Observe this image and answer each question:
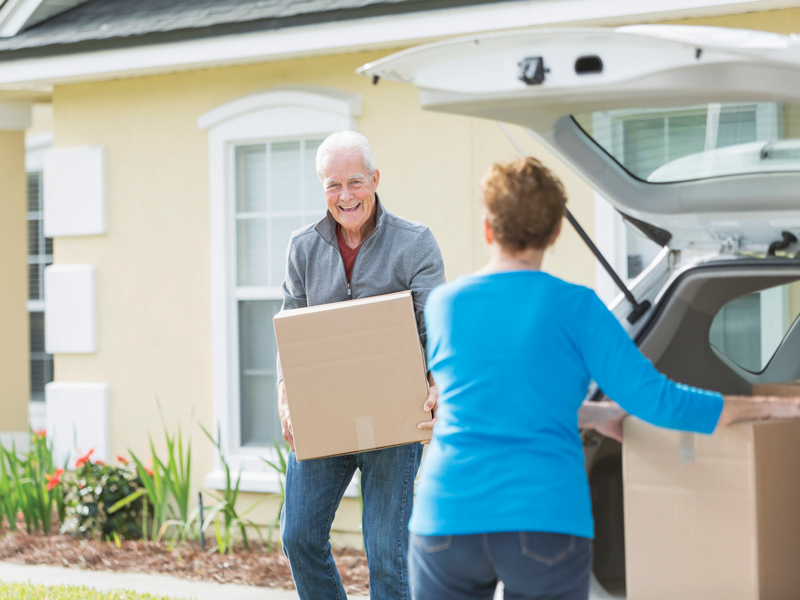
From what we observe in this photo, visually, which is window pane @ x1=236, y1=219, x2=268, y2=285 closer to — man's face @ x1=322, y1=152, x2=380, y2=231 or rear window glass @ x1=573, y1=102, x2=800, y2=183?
man's face @ x1=322, y1=152, x2=380, y2=231

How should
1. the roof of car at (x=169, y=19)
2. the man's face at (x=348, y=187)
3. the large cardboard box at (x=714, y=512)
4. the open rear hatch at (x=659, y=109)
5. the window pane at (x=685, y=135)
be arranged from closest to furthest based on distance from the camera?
the open rear hatch at (x=659, y=109)
the large cardboard box at (x=714, y=512)
the window pane at (x=685, y=135)
the man's face at (x=348, y=187)
the roof of car at (x=169, y=19)

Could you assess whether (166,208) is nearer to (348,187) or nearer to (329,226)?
(329,226)

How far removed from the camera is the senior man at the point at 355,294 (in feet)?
9.27

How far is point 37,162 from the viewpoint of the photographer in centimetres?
910

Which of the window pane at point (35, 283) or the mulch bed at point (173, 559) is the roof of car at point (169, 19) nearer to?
the mulch bed at point (173, 559)

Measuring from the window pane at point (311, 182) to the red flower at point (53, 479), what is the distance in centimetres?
208

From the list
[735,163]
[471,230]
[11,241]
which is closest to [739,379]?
[735,163]

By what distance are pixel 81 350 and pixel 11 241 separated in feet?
6.55

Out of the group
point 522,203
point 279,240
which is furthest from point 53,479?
point 522,203

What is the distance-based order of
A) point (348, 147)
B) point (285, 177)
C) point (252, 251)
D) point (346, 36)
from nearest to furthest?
1. point (348, 147)
2. point (346, 36)
3. point (285, 177)
4. point (252, 251)

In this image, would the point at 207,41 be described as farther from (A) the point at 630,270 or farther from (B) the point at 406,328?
(B) the point at 406,328

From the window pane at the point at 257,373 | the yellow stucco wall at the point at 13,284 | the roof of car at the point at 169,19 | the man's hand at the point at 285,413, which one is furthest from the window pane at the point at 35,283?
the man's hand at the point at 285,413

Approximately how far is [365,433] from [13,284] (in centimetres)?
587

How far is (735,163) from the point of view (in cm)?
263
